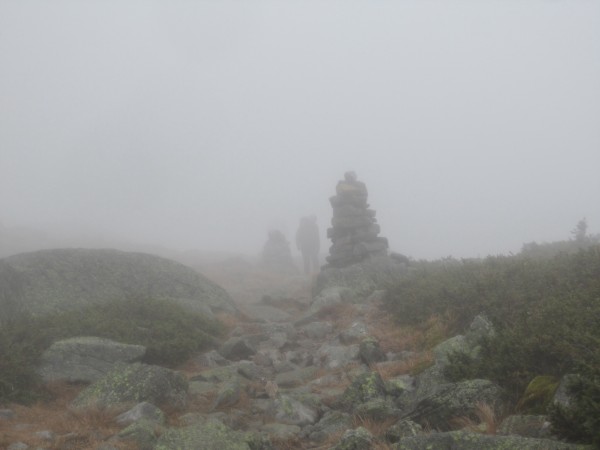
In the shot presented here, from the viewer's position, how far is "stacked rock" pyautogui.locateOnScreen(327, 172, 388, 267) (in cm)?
3111

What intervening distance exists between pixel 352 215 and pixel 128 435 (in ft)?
87.7

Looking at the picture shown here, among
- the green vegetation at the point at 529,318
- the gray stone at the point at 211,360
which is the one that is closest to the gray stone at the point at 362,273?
the green vegetation at the point at 529,318

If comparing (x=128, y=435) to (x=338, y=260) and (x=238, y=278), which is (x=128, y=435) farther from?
(x=238, y=278)

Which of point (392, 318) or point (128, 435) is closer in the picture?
point (128, 435)

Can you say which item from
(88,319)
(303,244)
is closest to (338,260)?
(88,319)

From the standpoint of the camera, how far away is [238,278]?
39.5 m

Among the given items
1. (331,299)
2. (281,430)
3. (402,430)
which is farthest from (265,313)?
(402,430)

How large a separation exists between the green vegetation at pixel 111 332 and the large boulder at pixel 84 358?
374 mm

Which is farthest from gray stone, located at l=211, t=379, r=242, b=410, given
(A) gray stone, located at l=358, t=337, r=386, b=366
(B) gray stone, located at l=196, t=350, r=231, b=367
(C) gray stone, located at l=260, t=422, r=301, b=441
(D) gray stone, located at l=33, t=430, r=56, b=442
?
(A) gray stone, located at l=358, t=337, r=386, b=366

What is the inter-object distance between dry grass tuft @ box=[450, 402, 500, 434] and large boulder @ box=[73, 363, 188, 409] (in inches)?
231

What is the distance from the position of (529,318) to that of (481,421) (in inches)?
139

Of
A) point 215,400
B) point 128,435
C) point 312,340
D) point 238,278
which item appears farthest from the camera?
point 238,278

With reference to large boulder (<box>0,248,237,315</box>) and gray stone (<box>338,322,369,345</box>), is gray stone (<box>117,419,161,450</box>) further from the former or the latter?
large boulder (<box>0,248,237,315</box>)

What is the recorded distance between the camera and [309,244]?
61188 millimetres
